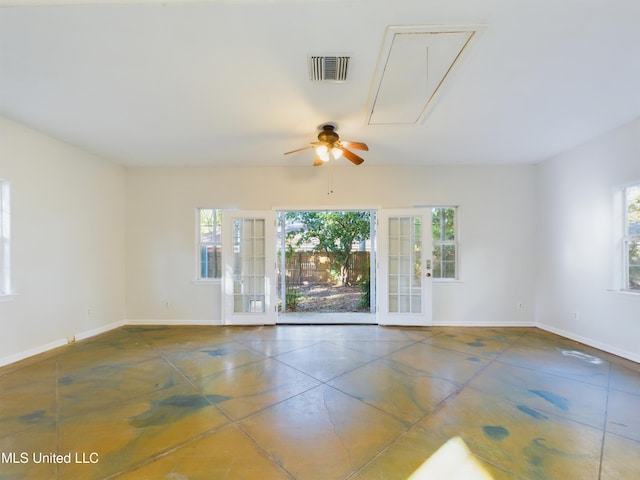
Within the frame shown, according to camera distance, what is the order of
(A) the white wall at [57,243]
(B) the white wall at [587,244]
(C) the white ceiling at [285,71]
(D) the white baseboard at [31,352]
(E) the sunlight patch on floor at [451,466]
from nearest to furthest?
(E) the sunlight patch on floor at [451,466] → (C) the white ceiling at [285,71] → (D) the white baseboard at [31,352] → (A) the white wall at [57,243] → (B) the white wall at [587,244]

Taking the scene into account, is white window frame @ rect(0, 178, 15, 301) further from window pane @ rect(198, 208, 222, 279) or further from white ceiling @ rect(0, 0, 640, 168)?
window pane @ rect(198, 208, 222, 279)

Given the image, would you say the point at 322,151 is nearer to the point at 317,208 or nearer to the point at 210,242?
the point at 317,208

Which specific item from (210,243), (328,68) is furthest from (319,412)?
(210,243)

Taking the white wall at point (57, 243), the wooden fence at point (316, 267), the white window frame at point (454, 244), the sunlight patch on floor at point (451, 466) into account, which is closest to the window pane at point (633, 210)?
the white window frame at point (454, 244)

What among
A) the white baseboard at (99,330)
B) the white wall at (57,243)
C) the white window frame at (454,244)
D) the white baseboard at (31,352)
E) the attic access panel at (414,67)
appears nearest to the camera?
the attic access panel at (414,67)

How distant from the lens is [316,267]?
857 centimetres

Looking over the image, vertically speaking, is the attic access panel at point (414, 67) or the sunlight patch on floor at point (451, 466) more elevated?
the attic access panel at point (414, 67)

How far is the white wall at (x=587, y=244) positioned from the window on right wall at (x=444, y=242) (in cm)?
135

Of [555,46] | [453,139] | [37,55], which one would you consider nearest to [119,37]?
[37,55]

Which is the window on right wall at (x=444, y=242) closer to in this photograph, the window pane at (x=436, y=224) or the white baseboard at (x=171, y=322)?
the window pane at (x=436, y=224)

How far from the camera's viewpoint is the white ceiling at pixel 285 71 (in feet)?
5.50

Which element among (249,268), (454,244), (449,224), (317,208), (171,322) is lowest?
(171,322)

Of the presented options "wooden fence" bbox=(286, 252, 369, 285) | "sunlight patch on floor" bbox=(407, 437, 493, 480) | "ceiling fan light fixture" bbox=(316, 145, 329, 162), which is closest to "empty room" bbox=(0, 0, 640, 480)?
"sunlight patch on floor" bbox=(407, 437, 493, 480)

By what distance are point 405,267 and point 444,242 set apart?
87 cm
